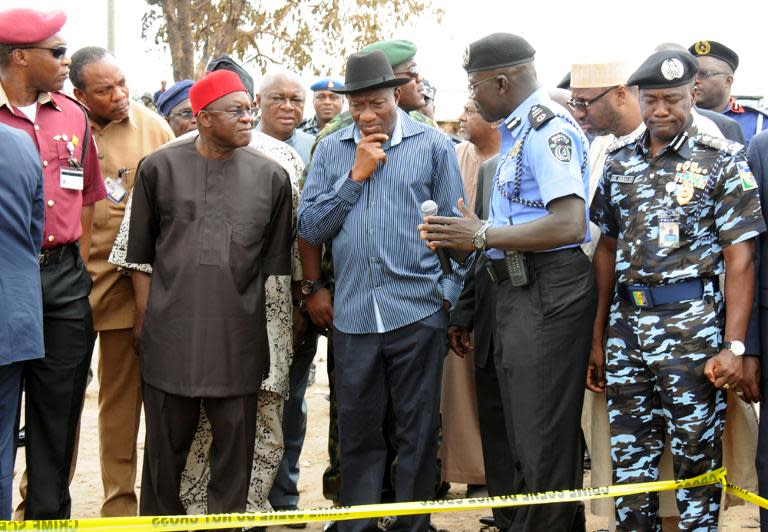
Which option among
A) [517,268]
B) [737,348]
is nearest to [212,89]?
[517,268]

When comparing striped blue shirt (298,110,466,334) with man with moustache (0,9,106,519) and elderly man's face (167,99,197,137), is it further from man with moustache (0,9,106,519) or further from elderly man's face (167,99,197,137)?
elderly man's face (167,99,197,137)

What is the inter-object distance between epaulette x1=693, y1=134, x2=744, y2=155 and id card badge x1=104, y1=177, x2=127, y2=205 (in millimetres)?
2992

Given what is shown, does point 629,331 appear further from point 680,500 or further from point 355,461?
point 355,461

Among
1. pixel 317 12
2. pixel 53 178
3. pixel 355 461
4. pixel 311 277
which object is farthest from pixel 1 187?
pixel 317 12

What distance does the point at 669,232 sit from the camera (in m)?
4.12

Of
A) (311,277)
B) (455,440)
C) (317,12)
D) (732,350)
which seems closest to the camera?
(732,350)

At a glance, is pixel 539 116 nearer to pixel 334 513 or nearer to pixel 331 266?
pixel 331 266

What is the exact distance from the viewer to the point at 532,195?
4219 millimetres

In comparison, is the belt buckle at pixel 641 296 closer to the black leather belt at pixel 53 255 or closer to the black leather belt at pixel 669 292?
the black leather belt at pixel 669 292

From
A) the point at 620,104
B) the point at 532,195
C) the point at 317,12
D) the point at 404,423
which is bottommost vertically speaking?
the point at 404,423

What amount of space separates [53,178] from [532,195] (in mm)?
2230

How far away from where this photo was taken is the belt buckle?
164 inches

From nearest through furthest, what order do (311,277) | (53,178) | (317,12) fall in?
(53,178)
(311,277)
(317,12)

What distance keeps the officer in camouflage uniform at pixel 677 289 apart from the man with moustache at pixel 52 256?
2.49 m
